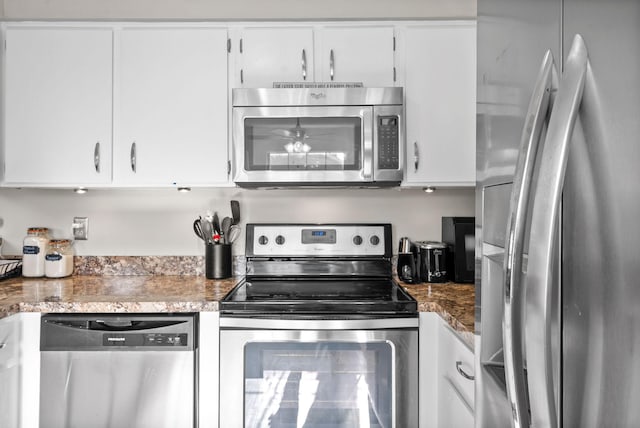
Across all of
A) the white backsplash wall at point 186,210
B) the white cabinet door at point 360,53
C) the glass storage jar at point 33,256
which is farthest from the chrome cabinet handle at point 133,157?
the white cabinet door at point 360,53

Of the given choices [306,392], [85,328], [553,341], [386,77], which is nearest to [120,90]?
[85,328]

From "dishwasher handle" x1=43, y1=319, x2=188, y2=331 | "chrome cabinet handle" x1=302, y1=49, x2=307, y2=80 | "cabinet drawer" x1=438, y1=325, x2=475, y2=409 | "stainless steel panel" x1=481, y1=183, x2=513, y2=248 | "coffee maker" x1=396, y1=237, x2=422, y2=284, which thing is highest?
"chrome cabinet handle" x1=302, y1=49, x2=307, y2=80

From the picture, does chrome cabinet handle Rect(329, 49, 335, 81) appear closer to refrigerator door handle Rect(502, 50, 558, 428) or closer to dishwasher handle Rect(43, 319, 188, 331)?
dishwasher handle Rect(43, 319, 188, 331)

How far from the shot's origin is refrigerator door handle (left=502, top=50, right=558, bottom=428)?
20.8 inches

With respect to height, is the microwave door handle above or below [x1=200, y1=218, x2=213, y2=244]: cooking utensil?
above

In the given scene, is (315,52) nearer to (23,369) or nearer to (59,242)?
(59,242)

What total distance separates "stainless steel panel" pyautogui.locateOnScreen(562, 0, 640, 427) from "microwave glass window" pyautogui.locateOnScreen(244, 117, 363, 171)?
1.40 meters

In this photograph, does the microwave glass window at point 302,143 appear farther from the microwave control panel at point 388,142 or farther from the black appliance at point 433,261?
the black appliance at point 433,261

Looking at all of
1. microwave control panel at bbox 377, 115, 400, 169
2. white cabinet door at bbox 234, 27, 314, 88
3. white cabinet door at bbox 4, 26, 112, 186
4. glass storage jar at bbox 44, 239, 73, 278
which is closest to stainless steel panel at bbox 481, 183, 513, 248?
microwave control panel at bbox 377, 115, 400, 169

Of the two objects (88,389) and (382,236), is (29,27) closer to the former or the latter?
(88,389)

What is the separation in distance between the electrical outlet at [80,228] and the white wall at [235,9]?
103 cm

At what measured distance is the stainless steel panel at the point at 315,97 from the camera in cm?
186

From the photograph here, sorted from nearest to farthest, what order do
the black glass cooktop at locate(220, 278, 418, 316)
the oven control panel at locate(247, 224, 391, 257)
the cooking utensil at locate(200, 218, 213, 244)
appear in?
the black glass cooktop at locate(220, 278, 418, 316)
the cooking utensil at locate(200, 218, 213, 244)
the oven control panel at locate(247, 224, 391, 257)

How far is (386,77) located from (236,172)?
2.75 ft
